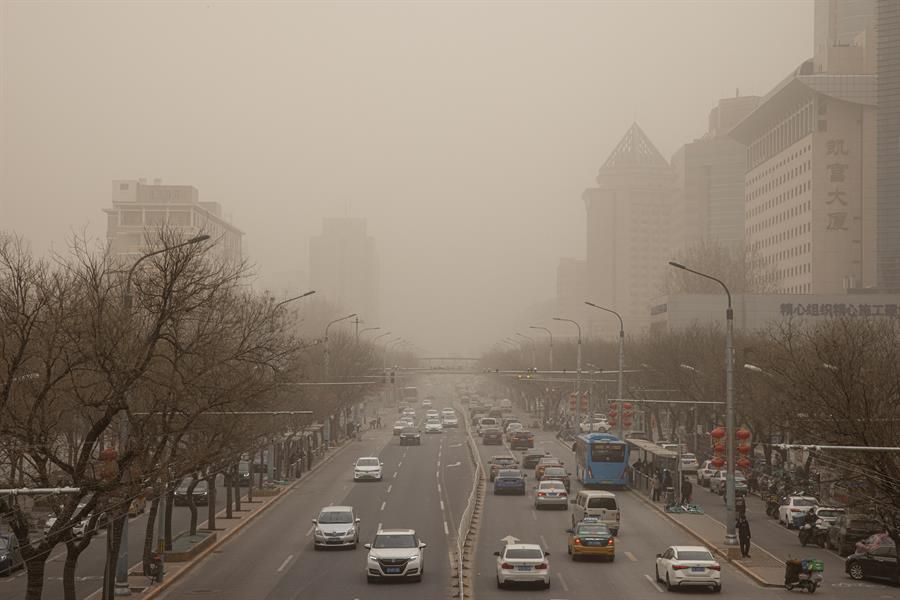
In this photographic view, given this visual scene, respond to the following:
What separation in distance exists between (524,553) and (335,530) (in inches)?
426

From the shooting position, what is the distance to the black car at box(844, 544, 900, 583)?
38.1 metres

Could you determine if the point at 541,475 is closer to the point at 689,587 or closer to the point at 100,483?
the point at 689,587

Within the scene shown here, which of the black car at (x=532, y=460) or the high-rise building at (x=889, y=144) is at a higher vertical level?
the high-rise building at (x=889, y=144)

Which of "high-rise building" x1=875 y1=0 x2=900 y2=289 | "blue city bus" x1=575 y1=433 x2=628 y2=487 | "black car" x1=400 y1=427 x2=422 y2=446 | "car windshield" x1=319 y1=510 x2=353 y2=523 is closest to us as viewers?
"car windshield" x1=319 y1=510 x2=353 y2=523

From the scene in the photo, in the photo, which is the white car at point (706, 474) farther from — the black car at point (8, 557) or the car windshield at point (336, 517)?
the black car at point (8, 557)

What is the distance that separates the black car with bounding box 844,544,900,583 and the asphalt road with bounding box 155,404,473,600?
509 inches

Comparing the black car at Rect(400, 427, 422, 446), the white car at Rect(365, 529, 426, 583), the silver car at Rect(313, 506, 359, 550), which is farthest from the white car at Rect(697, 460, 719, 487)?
the white car at Rect(365, 529, 426, 583)

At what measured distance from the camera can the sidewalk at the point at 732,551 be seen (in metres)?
39.2

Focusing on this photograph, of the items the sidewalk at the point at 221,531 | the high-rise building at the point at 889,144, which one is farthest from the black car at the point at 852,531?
the high-rise building at the point at 889,144

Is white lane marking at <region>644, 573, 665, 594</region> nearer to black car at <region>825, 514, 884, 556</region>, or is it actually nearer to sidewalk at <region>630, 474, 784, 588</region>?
sidewalk at <region>630, 474, 784, 588</region>

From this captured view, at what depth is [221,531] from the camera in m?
50.8

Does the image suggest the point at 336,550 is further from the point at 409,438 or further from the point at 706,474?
the point at 409,438

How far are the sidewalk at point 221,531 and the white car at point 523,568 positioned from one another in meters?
10.3

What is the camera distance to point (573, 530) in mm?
43656
